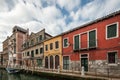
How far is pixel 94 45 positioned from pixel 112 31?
3.32m

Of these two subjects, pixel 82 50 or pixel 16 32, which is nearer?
pixel 82 50

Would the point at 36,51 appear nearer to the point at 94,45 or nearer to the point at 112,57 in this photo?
the point at 94,45

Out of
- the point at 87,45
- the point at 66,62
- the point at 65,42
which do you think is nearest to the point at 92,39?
the point at 87,45

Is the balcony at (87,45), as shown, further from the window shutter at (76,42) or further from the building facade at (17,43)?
the building facade at (17,43)

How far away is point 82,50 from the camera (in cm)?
2234

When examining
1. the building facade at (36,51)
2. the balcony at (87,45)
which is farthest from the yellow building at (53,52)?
the balcony at (87,45)

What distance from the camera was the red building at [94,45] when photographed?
17547 mm

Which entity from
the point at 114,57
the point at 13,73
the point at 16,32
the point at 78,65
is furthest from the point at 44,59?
the point at 16,32

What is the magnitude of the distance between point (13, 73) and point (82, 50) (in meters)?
20.5

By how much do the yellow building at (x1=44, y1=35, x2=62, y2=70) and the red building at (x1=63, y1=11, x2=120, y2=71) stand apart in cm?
197

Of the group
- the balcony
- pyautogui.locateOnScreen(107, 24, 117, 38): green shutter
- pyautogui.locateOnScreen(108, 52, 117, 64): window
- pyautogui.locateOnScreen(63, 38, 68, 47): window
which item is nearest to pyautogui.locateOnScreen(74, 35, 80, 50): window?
the balcony

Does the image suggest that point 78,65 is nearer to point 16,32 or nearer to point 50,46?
point 50,46

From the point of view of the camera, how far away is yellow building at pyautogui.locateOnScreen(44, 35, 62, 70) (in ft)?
93.0

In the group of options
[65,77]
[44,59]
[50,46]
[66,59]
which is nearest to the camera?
[65,77]
